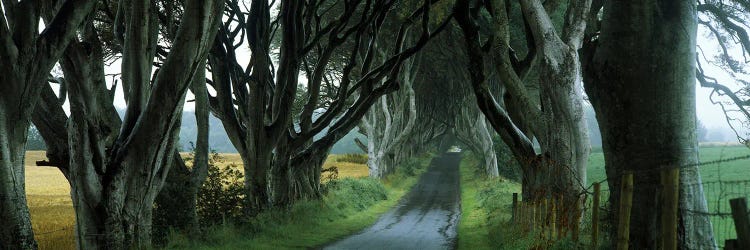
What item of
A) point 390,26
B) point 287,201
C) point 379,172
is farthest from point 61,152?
point 379,172

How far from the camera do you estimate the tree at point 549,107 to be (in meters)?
11.6

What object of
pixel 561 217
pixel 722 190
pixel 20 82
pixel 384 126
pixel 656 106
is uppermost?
pixel 384 126

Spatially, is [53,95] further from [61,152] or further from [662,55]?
[662,55]

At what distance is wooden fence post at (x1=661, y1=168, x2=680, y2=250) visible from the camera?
539 centimetres

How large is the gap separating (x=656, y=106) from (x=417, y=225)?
1421 cm

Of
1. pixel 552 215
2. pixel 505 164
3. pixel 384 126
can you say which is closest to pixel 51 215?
pixel 552 215

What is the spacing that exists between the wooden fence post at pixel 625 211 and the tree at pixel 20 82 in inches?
284

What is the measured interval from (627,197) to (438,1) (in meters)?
13.8

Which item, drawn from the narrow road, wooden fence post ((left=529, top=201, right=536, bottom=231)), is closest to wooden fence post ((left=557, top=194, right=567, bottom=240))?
wooden fence post ((left=529, top=201, right=536, bottom=231))

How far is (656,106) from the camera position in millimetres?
6734

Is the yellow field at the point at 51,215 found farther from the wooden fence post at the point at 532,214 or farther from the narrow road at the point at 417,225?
the wooden fence post at the point at 532,214

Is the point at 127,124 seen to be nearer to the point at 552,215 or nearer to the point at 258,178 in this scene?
the point at 552,215

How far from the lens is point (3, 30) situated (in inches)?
318

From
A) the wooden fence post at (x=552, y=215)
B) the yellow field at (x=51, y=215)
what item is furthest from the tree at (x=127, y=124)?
the wooden fence post at (x=552, y=215)
